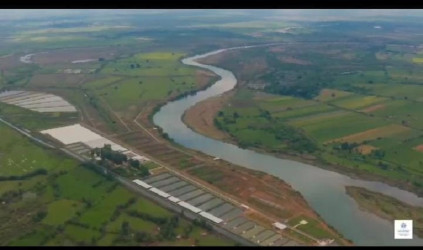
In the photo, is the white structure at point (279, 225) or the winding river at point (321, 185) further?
the white structure at point (279, 225)

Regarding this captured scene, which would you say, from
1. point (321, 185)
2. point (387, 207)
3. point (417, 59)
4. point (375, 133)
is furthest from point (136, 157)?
point (417, 59)

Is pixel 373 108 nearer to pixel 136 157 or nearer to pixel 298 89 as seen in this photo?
pixel 298 89

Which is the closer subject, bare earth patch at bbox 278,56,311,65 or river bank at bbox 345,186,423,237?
river bank at bbox 345,186,423,237

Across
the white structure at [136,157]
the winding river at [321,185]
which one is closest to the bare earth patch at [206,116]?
the winding river at [321,185]

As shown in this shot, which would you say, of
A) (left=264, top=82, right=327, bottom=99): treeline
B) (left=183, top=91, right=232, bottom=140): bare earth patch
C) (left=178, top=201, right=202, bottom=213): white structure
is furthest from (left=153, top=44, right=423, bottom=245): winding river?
(left=264, top=82, right=327, bottom=99): treeline

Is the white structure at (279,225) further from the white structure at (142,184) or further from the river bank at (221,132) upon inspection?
the river bank at (221,132)

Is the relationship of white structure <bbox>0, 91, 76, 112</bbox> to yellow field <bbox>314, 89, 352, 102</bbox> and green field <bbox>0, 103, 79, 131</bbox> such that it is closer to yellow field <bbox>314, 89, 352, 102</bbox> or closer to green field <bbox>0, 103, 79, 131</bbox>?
green field <bbox>0, 103, 79, 131</bbox>
